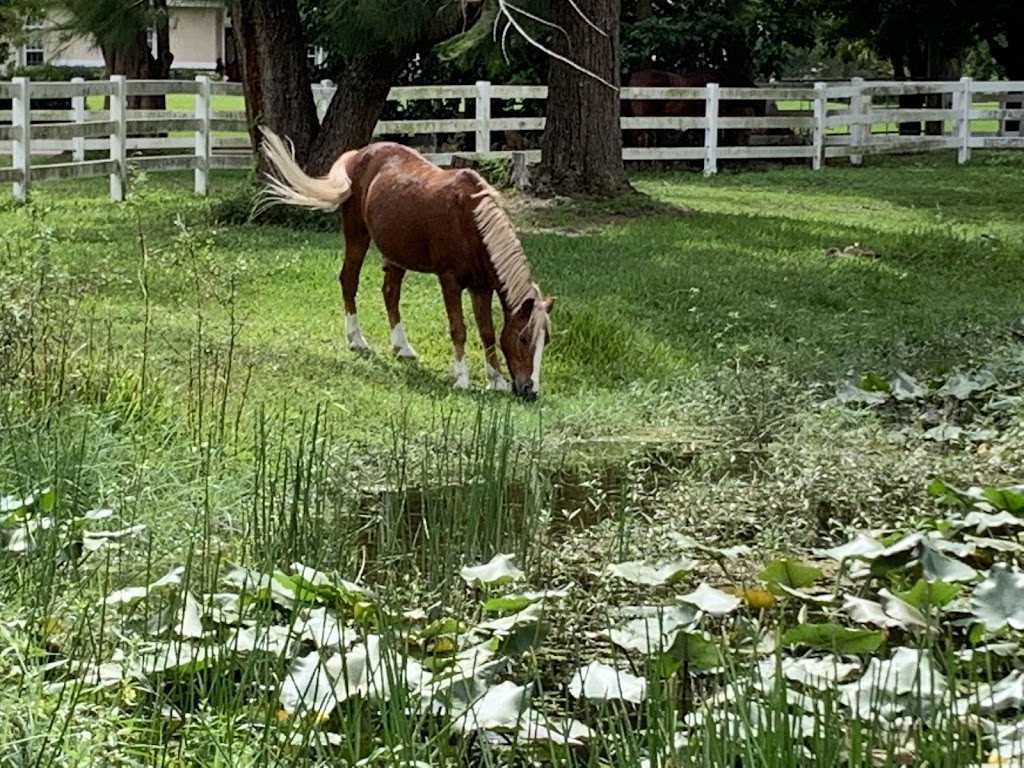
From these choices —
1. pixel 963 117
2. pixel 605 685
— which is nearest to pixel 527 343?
pixel 605 685

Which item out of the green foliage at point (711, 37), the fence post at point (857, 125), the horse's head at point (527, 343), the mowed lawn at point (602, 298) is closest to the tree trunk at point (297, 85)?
the mowed lawn at point (602, 298)

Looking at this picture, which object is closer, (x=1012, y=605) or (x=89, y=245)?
(x=1012, y=605)

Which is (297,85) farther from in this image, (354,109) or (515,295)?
(515,295)

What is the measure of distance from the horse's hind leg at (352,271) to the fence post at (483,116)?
405 inches

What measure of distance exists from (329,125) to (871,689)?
43.7ft

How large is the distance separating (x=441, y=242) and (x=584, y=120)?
314 inches

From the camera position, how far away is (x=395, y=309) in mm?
10539

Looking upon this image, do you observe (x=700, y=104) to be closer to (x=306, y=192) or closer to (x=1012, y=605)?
(x=306, y=192)

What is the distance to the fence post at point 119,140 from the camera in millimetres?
18469

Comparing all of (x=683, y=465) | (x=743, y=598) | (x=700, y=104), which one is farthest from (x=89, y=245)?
(x=700, y=104)

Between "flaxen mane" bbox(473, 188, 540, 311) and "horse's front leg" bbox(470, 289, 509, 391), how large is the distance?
381mm

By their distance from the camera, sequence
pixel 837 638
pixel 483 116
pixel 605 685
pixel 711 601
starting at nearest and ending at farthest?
pixel 605 685 < pixel 837 638 < pixel 711 601 < pixel 483 116

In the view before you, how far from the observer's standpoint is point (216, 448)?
6871mm

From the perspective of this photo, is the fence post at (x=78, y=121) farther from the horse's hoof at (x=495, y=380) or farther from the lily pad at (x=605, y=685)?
the lily pad at (x=605, y=685)
